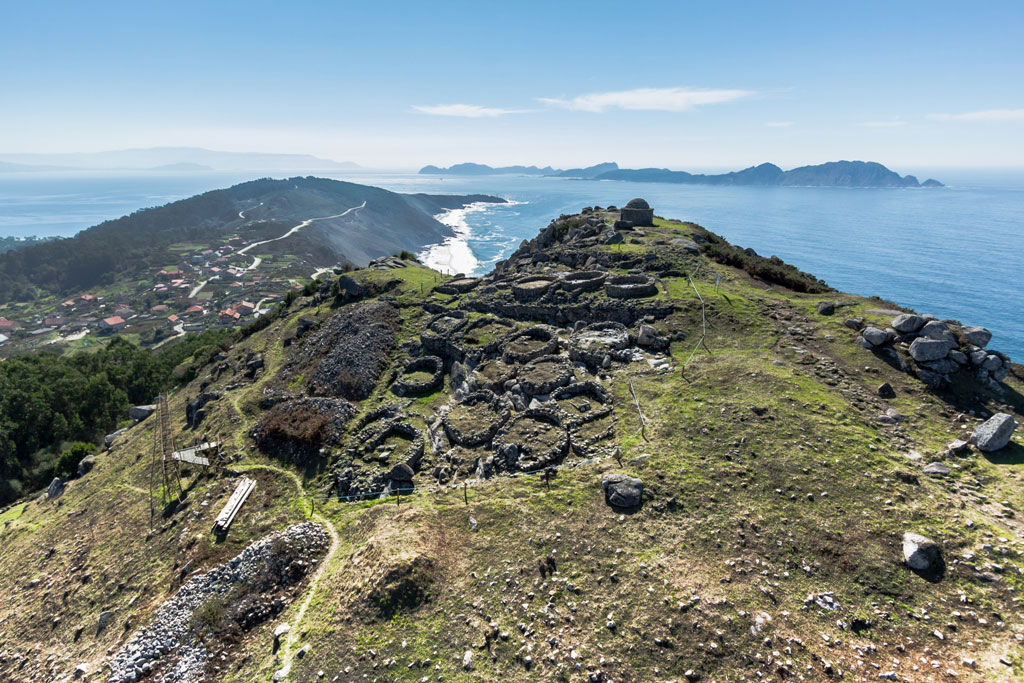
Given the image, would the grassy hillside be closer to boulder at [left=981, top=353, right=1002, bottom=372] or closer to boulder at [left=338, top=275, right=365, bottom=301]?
boulder at [left=981, top=353, right=1002, bottom=372]

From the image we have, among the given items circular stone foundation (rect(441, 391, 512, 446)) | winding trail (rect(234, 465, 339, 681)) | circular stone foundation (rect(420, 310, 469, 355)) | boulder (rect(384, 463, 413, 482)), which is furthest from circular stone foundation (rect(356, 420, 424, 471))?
circular stone foundation (rect(420, 310, 469, 355))

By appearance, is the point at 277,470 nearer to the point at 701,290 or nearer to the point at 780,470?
the point at 780,470

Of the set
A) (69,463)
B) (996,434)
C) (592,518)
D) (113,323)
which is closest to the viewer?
(592,518)

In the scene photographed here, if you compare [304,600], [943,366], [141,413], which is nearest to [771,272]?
→ [943,366]

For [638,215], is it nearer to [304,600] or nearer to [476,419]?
[476,419]

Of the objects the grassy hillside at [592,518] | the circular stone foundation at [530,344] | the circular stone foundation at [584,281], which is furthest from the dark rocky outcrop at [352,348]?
the circular stone foundation at [584,281]
